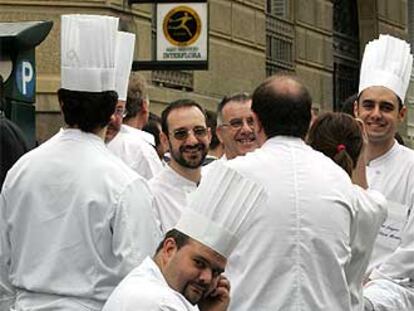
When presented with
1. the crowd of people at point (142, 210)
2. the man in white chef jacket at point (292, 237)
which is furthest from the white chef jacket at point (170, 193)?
the man in white chef jacket at point (292, 237)

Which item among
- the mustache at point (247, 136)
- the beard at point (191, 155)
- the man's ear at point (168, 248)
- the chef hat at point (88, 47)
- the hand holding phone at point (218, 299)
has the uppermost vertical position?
the chef hat at point (88, 47)

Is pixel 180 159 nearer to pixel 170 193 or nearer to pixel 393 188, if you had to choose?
pixel 170 193

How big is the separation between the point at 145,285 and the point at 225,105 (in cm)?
366

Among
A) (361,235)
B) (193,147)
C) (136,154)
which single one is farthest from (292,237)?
A: (136,154)

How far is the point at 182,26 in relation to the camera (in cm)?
1451

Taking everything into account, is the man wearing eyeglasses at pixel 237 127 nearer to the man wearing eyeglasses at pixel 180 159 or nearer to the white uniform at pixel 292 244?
the man wearing eyeglasses at pixel 180 159

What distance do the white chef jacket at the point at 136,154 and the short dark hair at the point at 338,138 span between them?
245cm

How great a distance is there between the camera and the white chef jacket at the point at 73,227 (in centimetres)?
592

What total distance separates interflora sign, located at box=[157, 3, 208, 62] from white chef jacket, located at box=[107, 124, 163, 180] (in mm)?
5728

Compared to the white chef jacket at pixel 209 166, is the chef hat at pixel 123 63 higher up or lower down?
higher up

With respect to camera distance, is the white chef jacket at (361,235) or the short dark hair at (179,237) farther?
the white chef jacket at (361,235)

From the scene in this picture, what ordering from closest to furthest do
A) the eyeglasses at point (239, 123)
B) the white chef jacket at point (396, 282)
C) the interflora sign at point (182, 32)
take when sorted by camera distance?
1. the white chef jacket at point (396, 282)
2. the eyeglasses at point (239, 123)
3. the interflora sign at point (182, 32)

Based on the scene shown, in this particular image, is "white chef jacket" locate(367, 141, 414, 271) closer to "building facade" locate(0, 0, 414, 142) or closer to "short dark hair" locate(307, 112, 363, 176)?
"short dark hair" locate(307, 112, 363, 176)

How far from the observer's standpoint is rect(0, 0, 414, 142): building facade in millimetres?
15336
